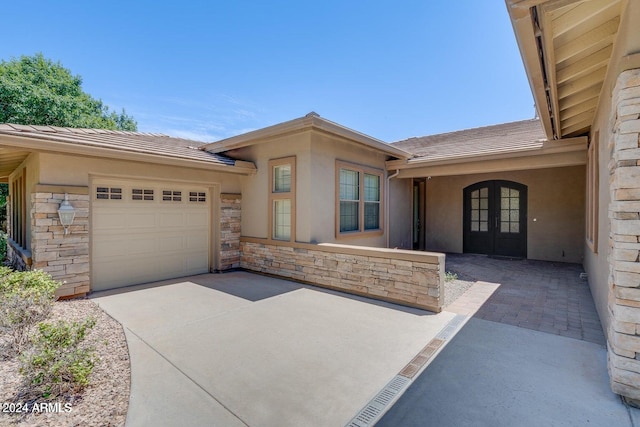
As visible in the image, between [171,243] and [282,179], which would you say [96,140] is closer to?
[171,243]

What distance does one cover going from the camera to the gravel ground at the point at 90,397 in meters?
2.25

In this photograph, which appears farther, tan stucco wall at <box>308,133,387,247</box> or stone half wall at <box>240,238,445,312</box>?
tan stucco wall at <box>308,133,387,247</box>

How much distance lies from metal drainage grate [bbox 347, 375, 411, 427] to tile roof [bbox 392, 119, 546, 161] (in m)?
6.26

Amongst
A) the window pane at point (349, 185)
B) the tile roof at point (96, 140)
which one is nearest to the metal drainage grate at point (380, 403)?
the window pane at point (349, 185)

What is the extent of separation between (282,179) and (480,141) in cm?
638

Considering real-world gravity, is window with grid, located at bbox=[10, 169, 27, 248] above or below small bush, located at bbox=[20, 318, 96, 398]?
above

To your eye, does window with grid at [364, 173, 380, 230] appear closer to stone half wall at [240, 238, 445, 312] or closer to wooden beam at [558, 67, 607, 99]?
stone half wall at [240, 238, 445, 312]

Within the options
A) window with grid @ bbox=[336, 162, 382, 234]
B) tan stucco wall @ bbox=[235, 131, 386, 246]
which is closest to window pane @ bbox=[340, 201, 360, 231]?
window with grid @ bbox=[336, 162, 382, 234]

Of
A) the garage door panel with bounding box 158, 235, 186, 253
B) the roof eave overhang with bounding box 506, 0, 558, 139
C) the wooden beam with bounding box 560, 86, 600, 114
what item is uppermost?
the wooden beam with bounding box 560, 86, 600, 114

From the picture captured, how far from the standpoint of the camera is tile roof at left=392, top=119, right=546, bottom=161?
7.25 meters

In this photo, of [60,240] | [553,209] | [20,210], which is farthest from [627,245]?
[20,210]

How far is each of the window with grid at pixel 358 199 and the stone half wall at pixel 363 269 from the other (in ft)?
3.46

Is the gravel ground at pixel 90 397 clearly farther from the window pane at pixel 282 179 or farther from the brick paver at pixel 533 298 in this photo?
the brick paver at pixel 533 298

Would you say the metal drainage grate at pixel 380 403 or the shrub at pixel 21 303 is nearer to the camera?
the metal drainage grate at pixel 380 403
